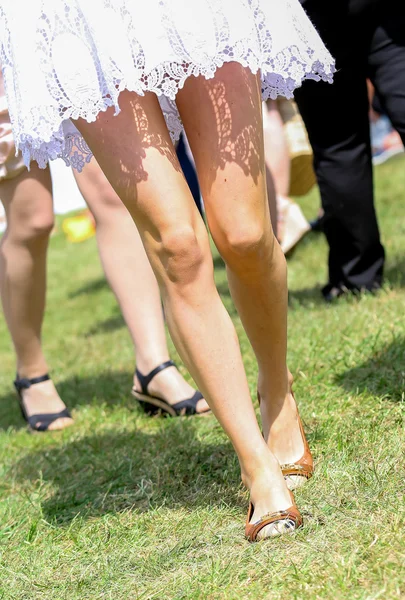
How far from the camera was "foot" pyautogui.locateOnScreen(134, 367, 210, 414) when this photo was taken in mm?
3123

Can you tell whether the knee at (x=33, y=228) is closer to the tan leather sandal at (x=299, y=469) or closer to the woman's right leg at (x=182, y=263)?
the woman's right leg at (x=182, y=263)

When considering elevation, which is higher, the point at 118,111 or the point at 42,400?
the point at 118,111

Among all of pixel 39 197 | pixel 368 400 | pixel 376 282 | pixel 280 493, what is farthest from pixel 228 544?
pixel 376 282

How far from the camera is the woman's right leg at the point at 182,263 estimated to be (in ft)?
6.47

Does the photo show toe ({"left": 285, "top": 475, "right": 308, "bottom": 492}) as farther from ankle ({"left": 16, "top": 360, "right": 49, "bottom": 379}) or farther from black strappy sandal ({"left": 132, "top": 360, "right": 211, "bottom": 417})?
ankle ({"left": 16, "top": 360, "right": 49, "bottom": 379})

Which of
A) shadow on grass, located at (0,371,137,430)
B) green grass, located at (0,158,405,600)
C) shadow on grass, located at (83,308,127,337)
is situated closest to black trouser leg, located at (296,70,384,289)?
green grass, located at (0,158,405,600)

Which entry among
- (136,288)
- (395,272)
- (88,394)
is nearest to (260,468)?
(136,288)

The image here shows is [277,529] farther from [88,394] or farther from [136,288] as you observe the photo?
[88,394]

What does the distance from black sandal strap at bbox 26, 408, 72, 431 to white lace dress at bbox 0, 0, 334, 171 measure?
1.69m

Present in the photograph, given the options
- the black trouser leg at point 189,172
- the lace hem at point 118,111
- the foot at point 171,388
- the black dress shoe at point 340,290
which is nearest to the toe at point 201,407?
the foot at point 171,388

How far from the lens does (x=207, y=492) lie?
240 centimetres

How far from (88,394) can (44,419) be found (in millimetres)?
389

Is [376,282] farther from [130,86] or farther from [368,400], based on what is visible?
[130,86]

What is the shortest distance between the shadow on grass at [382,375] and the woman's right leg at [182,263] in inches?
28.5
